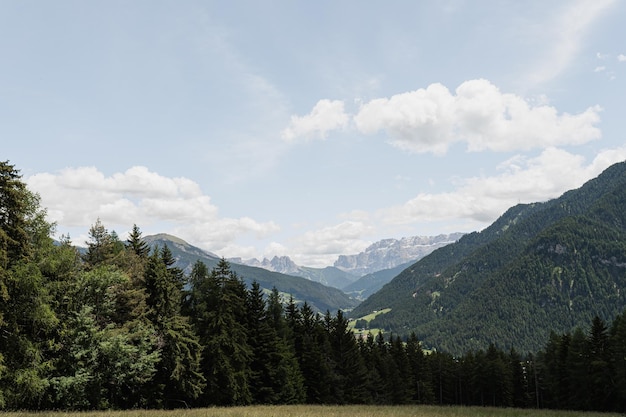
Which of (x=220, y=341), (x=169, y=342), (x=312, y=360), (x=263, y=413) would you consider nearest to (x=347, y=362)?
(x=312, y=360)

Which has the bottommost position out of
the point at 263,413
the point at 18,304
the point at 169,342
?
the point at 263,413

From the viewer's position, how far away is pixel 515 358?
90562 mm

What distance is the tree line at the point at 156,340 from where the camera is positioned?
2092 cm

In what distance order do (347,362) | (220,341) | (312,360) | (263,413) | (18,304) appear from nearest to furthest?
(263,413)
(18,304)
(220,341)
(312,360)
(347,362)

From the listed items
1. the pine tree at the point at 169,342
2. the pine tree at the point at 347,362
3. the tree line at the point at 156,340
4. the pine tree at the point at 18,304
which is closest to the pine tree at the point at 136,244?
the tree line at the point at 156,340

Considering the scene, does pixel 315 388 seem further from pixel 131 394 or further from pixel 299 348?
pixel 131 394

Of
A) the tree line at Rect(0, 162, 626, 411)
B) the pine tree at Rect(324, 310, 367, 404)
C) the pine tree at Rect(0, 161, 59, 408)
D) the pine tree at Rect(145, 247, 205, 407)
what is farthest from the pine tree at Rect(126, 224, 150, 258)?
the pine tree at Rect(324, 310, 367, 404)

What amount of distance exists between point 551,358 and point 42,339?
257 ft

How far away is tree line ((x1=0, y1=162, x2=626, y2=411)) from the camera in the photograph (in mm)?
20922

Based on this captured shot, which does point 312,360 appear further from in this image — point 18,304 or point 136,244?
point 18,304

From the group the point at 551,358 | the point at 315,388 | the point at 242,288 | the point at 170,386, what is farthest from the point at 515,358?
the point at 170,386

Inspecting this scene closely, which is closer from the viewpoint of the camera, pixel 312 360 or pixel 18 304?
pixel 18 304

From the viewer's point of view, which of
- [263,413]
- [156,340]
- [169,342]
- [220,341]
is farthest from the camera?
[220,341]

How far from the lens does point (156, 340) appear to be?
3012 cm
